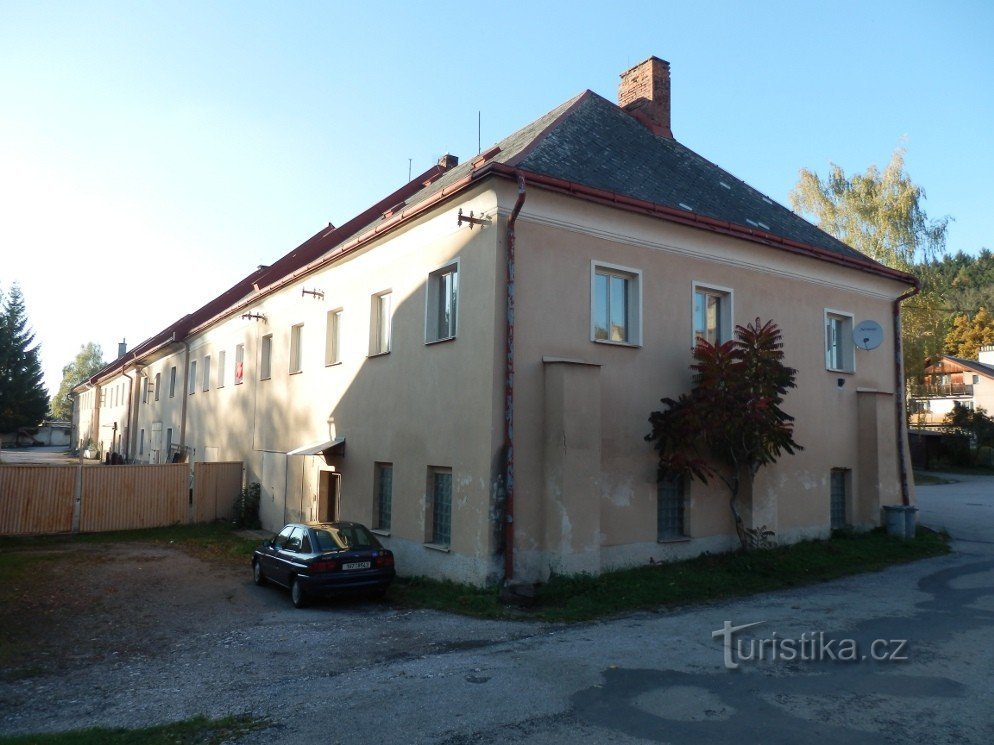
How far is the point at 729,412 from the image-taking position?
12.8 metres

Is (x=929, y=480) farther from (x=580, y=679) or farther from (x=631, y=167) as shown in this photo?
(x=580, y=679)

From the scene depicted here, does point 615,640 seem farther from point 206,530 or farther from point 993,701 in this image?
point 206,530

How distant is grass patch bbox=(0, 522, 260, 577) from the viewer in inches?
683

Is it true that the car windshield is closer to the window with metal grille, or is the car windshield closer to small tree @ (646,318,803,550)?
the window with metal grille

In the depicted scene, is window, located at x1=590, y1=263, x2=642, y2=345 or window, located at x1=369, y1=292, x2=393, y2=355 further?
window, located at x1=369, y1=292, x2=393, y2=355

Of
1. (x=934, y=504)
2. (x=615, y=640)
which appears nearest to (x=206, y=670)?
(x=615, y=640)

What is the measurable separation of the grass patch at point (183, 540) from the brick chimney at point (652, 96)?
14443 millimetres

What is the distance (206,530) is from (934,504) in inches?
911

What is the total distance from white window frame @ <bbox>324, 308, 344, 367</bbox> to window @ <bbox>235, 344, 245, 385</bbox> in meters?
6.92

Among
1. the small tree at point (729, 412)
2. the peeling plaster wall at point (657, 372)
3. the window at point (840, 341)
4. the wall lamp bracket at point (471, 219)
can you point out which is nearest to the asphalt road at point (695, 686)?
the peeling plaster wall at point (657, 372)

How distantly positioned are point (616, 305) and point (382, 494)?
6134 mm

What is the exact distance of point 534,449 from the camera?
11.9 meters

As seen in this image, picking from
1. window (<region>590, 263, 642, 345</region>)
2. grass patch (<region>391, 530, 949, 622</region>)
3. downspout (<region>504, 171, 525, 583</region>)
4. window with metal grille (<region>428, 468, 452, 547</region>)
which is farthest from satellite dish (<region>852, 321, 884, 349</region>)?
window with metal grille (<region>428, 468, 452, 547</region>)

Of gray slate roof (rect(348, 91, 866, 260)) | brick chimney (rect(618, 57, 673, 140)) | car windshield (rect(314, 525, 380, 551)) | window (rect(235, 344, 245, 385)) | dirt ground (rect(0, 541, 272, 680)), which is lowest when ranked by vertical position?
dirt ground (rect(0, 541, 272, 680))
